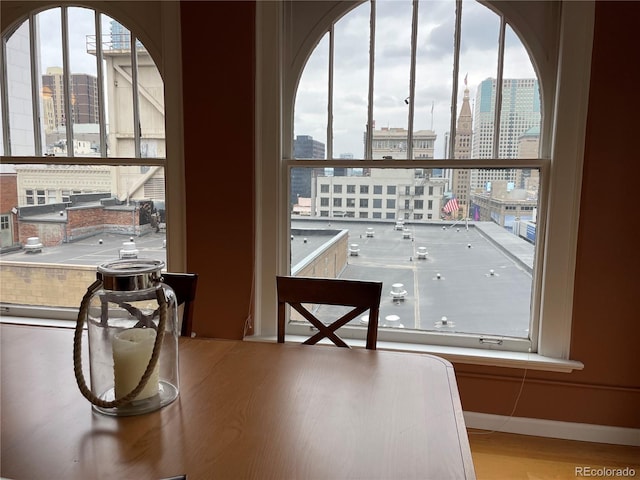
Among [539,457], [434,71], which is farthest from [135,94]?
[539,457]

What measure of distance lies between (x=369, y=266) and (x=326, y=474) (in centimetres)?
172

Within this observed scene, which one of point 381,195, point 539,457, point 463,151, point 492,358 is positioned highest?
point 463,151

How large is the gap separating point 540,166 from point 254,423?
1.91 m

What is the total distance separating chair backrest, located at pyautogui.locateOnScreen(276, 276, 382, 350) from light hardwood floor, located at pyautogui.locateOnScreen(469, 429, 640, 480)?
98cm

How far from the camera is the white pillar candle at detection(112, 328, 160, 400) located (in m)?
1.00

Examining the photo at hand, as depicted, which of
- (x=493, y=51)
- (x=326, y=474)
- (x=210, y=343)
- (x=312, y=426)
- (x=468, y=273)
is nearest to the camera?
(x=326, y=474)

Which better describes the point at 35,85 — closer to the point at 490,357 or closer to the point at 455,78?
the point at 455,78

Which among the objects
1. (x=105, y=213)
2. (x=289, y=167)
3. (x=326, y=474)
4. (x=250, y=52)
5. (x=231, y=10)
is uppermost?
(x=231, y=10)

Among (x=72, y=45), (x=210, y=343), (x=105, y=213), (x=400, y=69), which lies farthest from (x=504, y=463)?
(x=72, y=45)

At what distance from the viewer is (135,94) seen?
263cm

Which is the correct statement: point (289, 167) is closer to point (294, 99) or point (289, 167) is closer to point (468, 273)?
point (294, 99)

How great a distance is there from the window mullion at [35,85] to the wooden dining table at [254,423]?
1909mm

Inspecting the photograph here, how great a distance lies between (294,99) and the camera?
8.05ft

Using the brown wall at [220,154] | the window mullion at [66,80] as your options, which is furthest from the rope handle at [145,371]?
the window mullion at [66,80]
